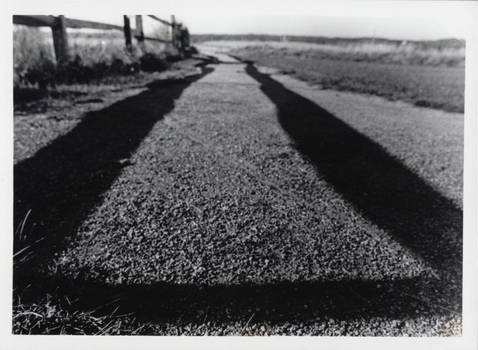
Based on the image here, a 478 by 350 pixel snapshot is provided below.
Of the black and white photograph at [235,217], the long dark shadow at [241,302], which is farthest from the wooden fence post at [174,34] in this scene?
the long dark shadow at [241,302]

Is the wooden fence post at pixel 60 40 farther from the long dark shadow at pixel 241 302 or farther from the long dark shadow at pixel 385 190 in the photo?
the long dark shadow at pixel 241 302

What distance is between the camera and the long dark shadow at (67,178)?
4.66 feet

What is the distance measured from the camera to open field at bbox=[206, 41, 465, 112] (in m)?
3.76

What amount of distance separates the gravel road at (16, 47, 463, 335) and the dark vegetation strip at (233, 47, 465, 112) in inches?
52.1

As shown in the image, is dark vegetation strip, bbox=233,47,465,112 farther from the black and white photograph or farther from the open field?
the black and white photograph

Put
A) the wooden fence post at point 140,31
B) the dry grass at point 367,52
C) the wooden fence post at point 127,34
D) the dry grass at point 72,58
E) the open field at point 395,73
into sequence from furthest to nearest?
the wooden fence post at point 140,31, the wooden fence post at point 127,34, the dry grass at point 367,52, the open field at point 395,73, the dry grass at point 72,58

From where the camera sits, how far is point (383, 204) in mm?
1820

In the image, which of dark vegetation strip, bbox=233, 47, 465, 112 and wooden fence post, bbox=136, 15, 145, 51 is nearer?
dark vegetation strip, bbox=233, 47, 465, 112

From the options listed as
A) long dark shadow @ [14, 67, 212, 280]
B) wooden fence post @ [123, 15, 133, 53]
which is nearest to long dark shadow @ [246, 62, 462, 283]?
long dark shadow @ [14, 67, 212, 280]

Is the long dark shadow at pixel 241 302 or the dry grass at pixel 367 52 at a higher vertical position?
the dry grass at pixel 367 52

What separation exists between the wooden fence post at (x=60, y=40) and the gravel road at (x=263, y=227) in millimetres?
1589

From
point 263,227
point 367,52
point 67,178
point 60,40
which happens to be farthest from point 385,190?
point 367,52

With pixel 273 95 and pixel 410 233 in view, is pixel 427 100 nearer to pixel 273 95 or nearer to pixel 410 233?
pixel 273 95

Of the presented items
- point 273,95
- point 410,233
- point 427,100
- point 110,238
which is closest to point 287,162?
point 410,233
